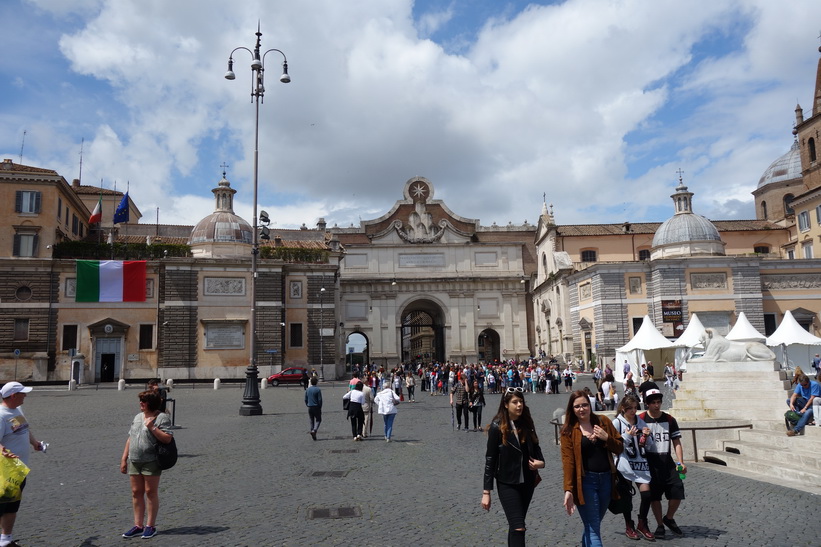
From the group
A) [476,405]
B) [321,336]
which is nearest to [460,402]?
[476,405]

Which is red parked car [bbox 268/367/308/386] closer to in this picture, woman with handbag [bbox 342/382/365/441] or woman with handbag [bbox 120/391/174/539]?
woman with handbag [bbox 342/382/365/441]

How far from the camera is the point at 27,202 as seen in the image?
37812 millimetres

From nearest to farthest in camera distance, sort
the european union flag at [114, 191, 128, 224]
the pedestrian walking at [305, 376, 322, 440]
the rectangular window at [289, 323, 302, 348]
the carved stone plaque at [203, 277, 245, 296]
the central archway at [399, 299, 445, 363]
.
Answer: the pedestrian walking at [305, 376, 322, 440] → the carved stone plaque at [203, 277, 245, 296] → the european union flag at [114, 191, 128, 224] → the rectangular window at [289, 323, 302, 348] → the central archway at [399, 299, 445, 363]

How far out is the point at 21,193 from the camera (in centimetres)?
3772

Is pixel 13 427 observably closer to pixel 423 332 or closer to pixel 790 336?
pixel 790 336

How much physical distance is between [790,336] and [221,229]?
31537 mm

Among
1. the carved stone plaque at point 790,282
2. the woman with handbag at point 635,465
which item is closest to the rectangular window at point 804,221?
the carved stone plaque at point 790,282

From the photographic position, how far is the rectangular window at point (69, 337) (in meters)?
38.0

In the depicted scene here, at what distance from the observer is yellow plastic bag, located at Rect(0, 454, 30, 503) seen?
594cm

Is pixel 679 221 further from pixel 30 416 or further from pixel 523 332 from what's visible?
pixel 30 416

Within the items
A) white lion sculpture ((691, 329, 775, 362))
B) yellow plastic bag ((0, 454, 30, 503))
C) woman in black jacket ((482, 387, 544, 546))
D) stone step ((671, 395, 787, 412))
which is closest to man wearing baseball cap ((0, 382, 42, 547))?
yellow plastic bag ((0, 454, 30, 503))

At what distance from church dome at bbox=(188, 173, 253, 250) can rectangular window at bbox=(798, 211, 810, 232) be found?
3725cm

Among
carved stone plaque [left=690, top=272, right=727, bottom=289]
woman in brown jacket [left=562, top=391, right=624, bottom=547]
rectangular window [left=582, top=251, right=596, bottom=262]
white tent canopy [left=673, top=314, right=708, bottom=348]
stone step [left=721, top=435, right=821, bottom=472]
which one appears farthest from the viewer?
rectangular window [left=582, top=251, right=596, bottom=262]

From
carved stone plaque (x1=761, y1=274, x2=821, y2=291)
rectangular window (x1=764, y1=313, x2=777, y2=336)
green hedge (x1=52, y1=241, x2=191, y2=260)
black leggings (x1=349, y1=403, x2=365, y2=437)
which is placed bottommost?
black leggings (x1=349, y1=403, x2=365, y2=437)
